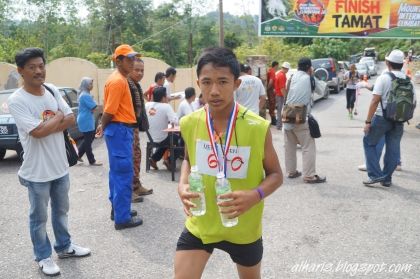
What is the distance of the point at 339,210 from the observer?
211 inches

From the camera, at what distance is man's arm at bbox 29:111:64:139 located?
3.54m

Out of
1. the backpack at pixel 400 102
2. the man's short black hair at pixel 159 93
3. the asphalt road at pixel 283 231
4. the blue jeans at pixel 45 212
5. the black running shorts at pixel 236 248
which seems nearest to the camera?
the black running shorts at pixel 236 248

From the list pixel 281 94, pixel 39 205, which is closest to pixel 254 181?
pixel 39 205

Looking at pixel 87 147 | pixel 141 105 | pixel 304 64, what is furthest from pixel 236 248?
pixel 87 147

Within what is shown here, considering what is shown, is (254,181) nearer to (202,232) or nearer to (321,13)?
(202,232)

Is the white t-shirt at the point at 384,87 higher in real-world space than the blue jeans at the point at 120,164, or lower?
higher

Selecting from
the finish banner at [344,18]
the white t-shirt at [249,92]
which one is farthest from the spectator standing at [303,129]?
the finish banner at [344,18]

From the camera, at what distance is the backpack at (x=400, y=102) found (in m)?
5.95

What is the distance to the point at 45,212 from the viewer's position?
3754mm

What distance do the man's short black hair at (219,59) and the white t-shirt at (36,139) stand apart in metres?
1.90

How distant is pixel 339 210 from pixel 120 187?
8.70 feet

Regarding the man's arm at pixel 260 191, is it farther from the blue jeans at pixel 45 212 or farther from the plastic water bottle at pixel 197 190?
the blue jeans at pixel 45 212

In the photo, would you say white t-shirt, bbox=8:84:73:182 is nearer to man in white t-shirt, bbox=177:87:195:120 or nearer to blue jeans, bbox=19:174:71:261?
blue jeans, bbox=19:174:71:261

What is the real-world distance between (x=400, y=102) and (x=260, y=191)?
4.46 metres
